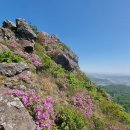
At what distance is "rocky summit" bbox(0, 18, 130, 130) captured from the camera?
11.5 metres

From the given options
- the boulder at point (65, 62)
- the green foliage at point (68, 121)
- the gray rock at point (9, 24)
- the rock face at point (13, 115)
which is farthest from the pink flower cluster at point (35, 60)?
the rock face at point (13, 115)

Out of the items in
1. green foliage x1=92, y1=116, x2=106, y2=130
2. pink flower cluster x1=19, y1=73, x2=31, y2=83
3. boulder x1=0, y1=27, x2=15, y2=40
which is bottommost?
green foliage x1=92, y1=116, x2=106, y2=130

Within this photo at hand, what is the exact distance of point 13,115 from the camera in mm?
10820

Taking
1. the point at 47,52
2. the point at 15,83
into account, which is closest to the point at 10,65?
the point at 15,83

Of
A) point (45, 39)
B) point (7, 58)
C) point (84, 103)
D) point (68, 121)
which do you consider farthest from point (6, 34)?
point (68, 121)

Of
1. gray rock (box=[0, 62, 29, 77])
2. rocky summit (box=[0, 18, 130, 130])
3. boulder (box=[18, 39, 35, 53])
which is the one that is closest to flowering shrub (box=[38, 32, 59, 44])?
rocky summit (box=[0, 18, 130, 130])

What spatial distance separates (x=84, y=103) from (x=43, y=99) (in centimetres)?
566

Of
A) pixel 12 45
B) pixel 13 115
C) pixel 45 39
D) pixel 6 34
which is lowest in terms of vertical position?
pixel 13 115

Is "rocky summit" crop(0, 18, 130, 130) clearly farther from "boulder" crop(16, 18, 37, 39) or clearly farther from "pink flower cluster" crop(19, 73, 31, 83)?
"boulder" crop(16, 18, 37, 39)

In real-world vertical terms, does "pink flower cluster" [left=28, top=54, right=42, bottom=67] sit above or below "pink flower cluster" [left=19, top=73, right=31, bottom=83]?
above

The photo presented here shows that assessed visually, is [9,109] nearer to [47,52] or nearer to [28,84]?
[28,84]

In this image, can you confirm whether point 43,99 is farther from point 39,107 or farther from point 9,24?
point 9,24

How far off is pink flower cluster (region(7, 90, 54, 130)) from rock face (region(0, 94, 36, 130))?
2.27 ft

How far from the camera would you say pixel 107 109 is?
19797 mm
